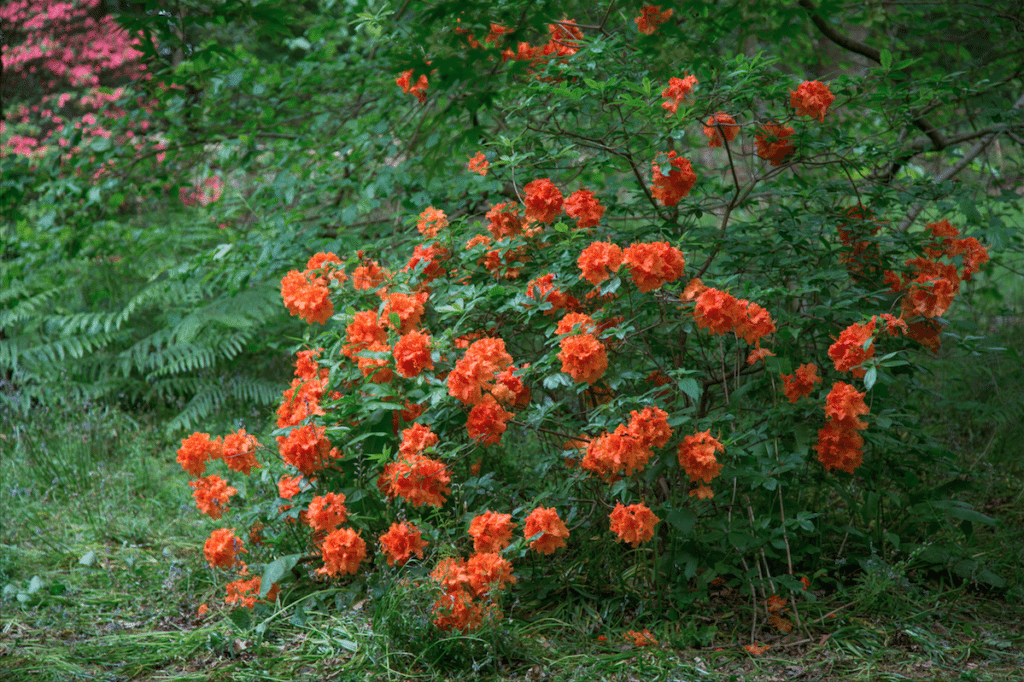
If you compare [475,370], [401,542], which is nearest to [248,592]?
[401,542]

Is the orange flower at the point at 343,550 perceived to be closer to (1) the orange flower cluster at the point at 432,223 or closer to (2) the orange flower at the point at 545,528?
(2) the orange flower at the point at 545,528

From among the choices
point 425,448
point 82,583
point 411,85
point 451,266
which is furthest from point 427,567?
point 411,85

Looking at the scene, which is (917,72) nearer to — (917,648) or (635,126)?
(635,126)

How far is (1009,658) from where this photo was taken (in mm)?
2018

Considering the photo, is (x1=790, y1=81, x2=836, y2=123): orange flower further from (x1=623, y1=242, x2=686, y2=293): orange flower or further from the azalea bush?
(x1=623, y1=242, x2=686, y2=293): orange flower

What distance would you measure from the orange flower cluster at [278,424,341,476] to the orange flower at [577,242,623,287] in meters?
0.94

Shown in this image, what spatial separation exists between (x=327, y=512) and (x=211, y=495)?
1.62 feet

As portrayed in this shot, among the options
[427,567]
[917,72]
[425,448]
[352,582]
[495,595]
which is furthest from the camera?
[917,72]

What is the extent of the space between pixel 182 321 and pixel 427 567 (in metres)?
2.69

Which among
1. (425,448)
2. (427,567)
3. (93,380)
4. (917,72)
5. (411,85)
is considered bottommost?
(93,380)

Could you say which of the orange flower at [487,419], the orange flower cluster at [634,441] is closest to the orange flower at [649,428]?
the orange flower cluster at [634,441]

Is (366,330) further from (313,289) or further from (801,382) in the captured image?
(801,382)

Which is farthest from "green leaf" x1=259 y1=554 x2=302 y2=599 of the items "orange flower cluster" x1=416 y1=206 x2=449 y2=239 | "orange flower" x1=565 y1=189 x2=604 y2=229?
"orange flower" x1=565 y1=189 x2=604 y2=229

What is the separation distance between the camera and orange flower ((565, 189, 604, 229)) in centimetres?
220
